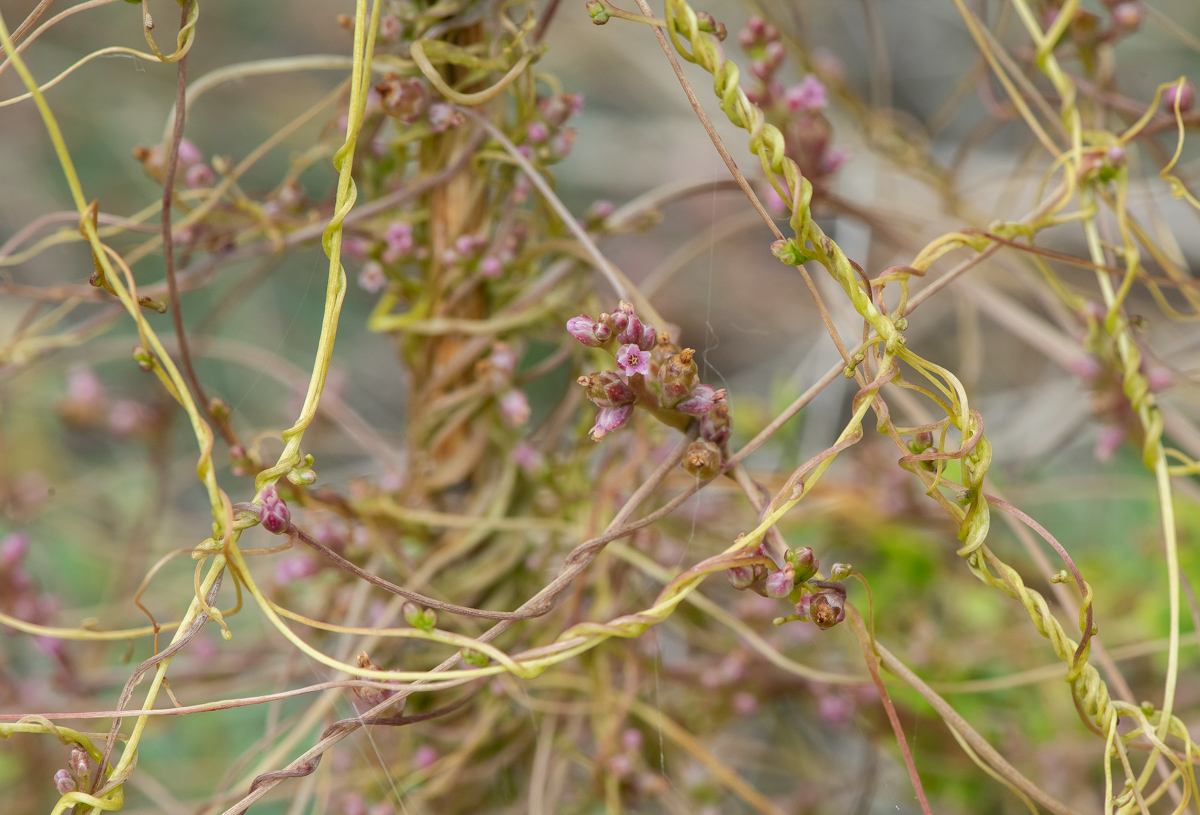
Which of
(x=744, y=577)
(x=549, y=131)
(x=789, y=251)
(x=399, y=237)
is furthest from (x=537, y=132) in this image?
(x=744, y=577)

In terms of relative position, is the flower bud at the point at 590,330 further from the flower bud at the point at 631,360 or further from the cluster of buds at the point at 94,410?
the cluster of buds at the point at 94,410

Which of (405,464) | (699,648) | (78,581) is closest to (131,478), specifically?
(78,581)

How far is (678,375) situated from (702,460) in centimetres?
5

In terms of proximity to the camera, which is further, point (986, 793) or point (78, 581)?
point (78, 581)

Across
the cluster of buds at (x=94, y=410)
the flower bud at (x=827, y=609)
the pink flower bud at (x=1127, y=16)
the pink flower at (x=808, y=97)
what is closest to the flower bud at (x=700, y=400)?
the flower bud at (x=827, y=609)

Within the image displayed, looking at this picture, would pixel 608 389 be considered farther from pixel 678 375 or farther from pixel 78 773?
pixel 78 773

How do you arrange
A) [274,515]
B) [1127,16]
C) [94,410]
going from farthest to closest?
[94,410]
[1127,16]
[274,515]

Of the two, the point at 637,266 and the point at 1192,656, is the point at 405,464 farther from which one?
the point at 637,266

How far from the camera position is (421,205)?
66 cm

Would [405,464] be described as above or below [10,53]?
below

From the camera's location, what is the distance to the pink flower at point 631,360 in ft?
1.51

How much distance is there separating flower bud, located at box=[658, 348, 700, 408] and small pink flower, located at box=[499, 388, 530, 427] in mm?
186

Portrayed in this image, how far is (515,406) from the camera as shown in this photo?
64 centimetres

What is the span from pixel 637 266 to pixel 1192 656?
4.36 feet
